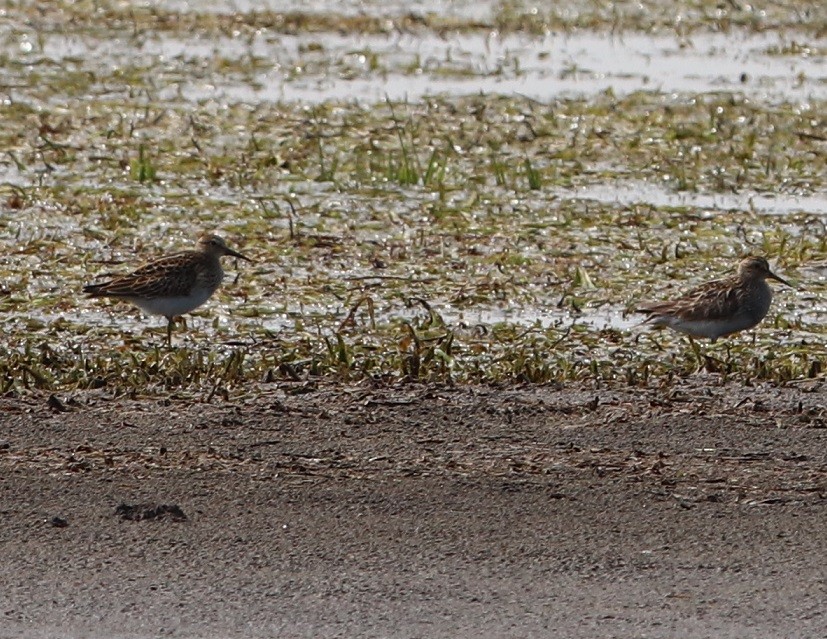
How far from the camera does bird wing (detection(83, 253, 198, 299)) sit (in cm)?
1018

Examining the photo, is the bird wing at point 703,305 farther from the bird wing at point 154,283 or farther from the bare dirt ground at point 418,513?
the bird wing at point 154,283

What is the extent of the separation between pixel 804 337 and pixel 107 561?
5229 millimetres

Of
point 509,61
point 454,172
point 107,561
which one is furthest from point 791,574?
point 509,61

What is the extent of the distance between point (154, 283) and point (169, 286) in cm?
10

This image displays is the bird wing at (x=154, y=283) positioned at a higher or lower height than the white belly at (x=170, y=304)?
higher

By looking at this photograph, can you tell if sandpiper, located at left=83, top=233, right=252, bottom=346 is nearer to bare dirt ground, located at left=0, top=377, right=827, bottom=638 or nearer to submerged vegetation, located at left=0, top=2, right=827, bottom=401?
submerged vegetation, located at left=0, top=2, right=827, bottom=401

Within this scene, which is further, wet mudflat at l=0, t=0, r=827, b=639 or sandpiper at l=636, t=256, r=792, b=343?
sandpiper at l=636, t=256, r=792, b=343

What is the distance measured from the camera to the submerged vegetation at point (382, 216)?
394 inches

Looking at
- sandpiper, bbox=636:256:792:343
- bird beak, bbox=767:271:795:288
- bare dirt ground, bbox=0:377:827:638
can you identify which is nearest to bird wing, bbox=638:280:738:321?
sandpiper, bbox=636:256:792:343

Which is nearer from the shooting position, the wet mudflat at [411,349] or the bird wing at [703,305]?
the wet mudflat at [411,349]

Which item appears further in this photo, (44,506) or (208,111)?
(208,111)

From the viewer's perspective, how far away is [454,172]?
48.8ft

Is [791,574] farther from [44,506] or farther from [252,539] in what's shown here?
[44,506]

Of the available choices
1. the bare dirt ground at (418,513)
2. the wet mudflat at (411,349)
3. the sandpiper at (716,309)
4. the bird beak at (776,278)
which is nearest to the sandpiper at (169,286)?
the wet mudflat at (411,349)
